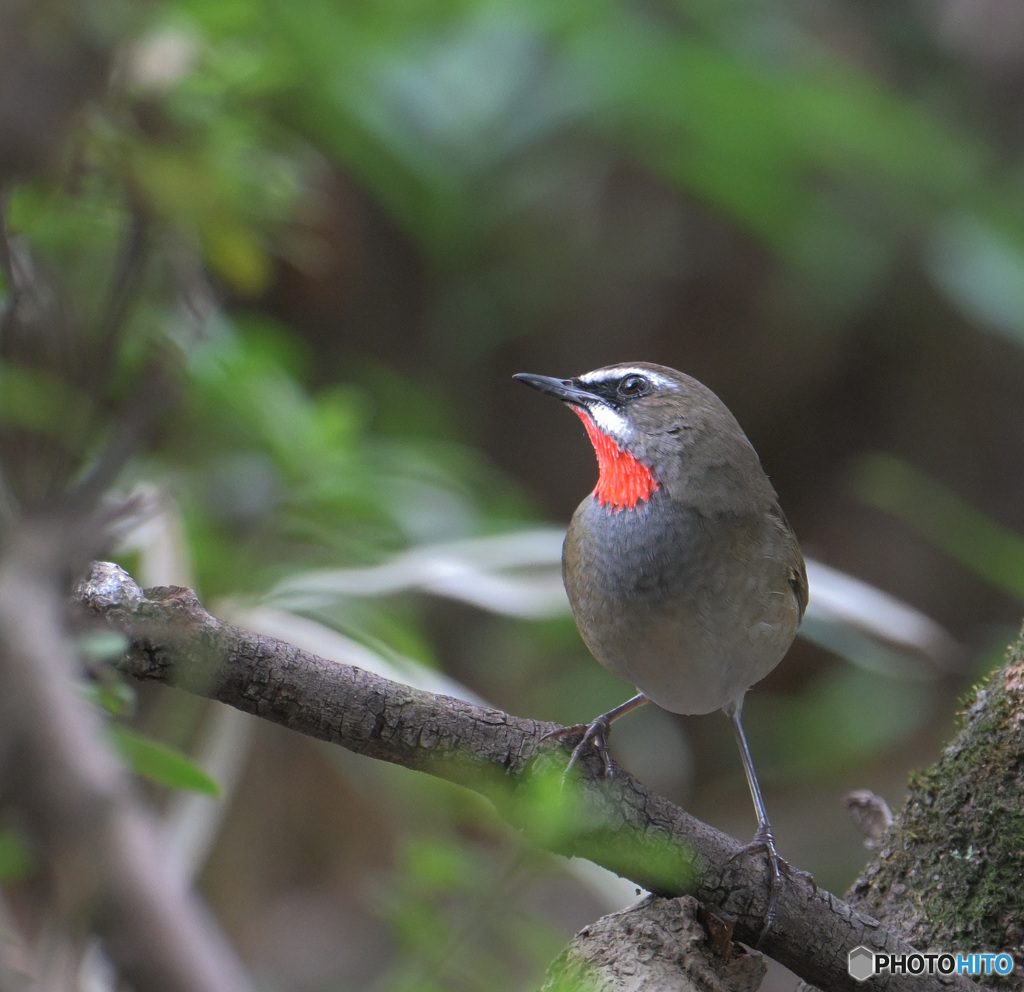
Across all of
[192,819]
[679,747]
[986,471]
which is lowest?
[679,747]

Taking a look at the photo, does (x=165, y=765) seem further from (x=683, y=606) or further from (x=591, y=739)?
(x=683, y=606)

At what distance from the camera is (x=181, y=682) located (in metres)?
1.90

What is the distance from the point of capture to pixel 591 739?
2307 mm

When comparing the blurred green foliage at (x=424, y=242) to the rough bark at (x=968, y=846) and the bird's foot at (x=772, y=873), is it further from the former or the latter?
the rough bark at (x=968, y=846)

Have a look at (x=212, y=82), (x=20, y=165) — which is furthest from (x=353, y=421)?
(x=20, y=165)

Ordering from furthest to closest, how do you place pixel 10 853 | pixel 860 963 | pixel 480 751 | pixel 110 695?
pixel 10 853
pixel 860 963
pixel 480 751
pixel 110 695

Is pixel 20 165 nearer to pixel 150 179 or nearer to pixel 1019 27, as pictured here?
pixel 150 179

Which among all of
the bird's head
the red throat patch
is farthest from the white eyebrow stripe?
the red throat patch

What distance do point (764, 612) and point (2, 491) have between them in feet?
6.27

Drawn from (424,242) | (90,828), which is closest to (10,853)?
(90,828)

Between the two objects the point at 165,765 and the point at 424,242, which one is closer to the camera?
the point at 165,765

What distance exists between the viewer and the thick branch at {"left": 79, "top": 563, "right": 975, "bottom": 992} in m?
1.91

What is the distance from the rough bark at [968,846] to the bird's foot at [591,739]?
0.74 meters

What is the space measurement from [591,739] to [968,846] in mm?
862
